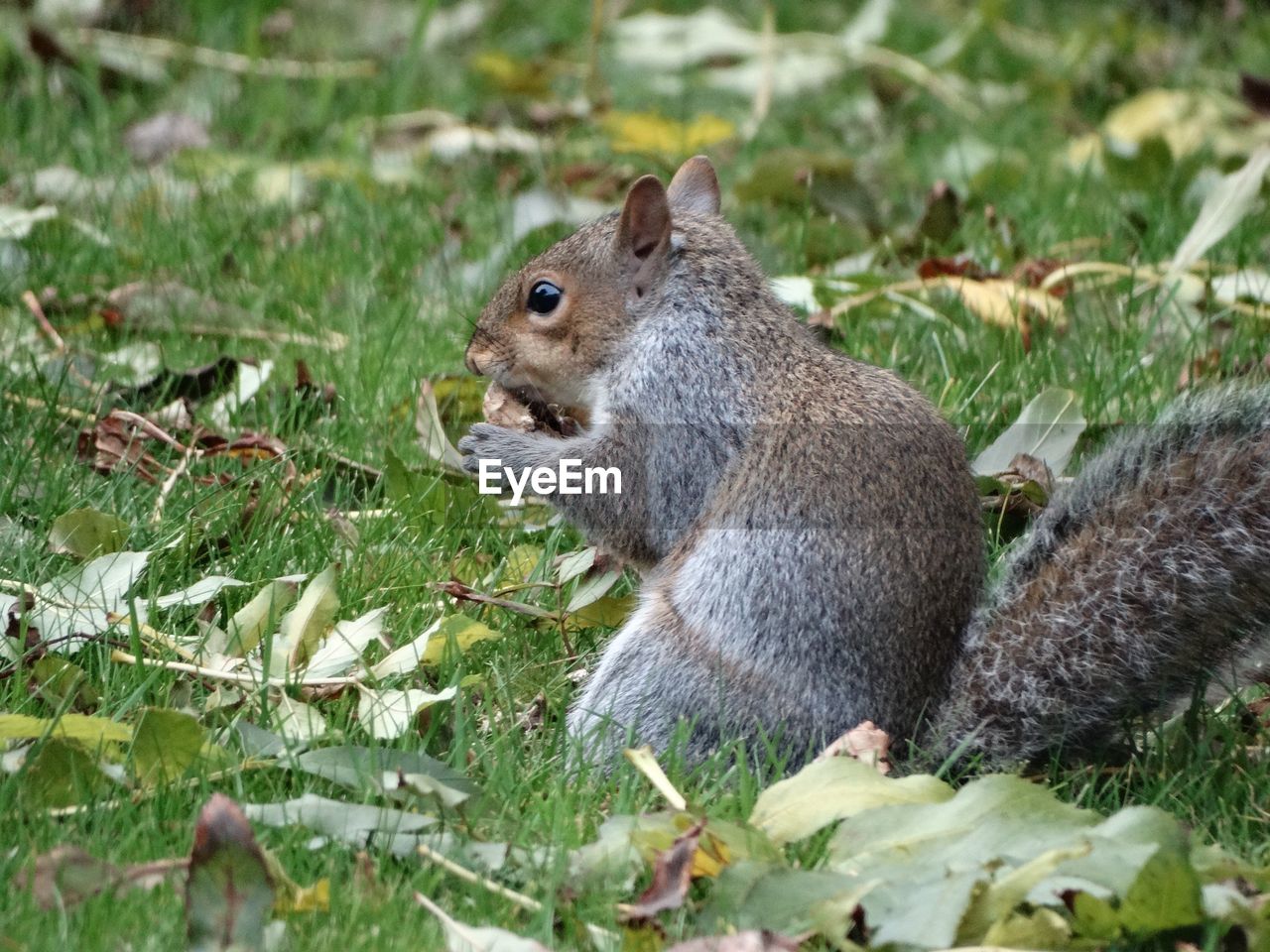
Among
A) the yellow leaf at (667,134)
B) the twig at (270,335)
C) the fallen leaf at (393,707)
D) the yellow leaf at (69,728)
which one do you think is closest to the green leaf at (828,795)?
the fallen leaf at (393,707)

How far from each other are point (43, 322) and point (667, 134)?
152cm

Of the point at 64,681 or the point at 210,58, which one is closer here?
the point at 64,681

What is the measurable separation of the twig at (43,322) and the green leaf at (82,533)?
2.34ft

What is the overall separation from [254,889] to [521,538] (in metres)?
1.07

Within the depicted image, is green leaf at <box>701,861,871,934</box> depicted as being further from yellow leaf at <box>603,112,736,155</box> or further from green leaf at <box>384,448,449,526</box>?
yellow leaf at <box>603,112,736,155</box>

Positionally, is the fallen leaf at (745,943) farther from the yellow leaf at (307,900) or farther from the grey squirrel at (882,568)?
the grey squirrel at (882,568)

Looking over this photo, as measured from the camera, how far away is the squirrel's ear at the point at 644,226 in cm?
221

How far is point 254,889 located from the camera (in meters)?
1.47

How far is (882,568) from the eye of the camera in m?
1.87

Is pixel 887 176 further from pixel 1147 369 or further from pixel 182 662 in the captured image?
pixel 182 662

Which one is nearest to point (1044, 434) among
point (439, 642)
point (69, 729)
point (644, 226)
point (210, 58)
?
point (644, 226)

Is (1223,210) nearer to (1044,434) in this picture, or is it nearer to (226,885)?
(1044,434)

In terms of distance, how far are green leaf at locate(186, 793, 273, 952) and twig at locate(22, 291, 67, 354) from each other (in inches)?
60.6

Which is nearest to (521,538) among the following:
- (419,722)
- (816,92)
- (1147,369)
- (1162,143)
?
(419,722)
